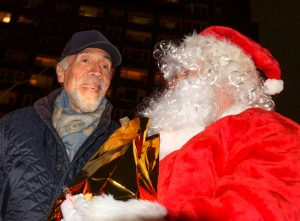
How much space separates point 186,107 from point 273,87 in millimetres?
686

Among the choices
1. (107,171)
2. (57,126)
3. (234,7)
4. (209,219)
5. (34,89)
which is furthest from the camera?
(234,7)

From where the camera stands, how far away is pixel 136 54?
114 feet

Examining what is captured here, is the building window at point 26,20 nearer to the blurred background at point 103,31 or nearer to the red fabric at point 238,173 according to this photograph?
the blurred background at point 103,31

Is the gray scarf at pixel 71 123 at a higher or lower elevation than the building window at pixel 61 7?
lower

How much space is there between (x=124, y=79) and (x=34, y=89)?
8.59 metres

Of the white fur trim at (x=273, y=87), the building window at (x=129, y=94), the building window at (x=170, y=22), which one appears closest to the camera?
the white fur trim at (x=273, y=87)

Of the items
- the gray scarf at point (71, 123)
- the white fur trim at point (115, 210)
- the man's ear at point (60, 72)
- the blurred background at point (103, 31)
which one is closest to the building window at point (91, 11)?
the blurred background at point (103, 31)

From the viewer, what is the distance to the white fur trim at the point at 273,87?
2.54 metres

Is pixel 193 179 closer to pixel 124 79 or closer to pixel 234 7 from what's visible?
pixel 124 79

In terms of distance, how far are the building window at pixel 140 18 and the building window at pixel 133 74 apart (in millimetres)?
6362

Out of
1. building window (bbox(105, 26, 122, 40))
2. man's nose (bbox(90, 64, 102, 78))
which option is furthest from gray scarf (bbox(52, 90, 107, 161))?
building window (bbox(105, 26, 122, 40))

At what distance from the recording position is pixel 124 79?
3334cm

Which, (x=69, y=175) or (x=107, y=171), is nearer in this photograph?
(x=107, y=171)

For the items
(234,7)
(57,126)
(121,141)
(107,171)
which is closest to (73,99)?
(57,126)
